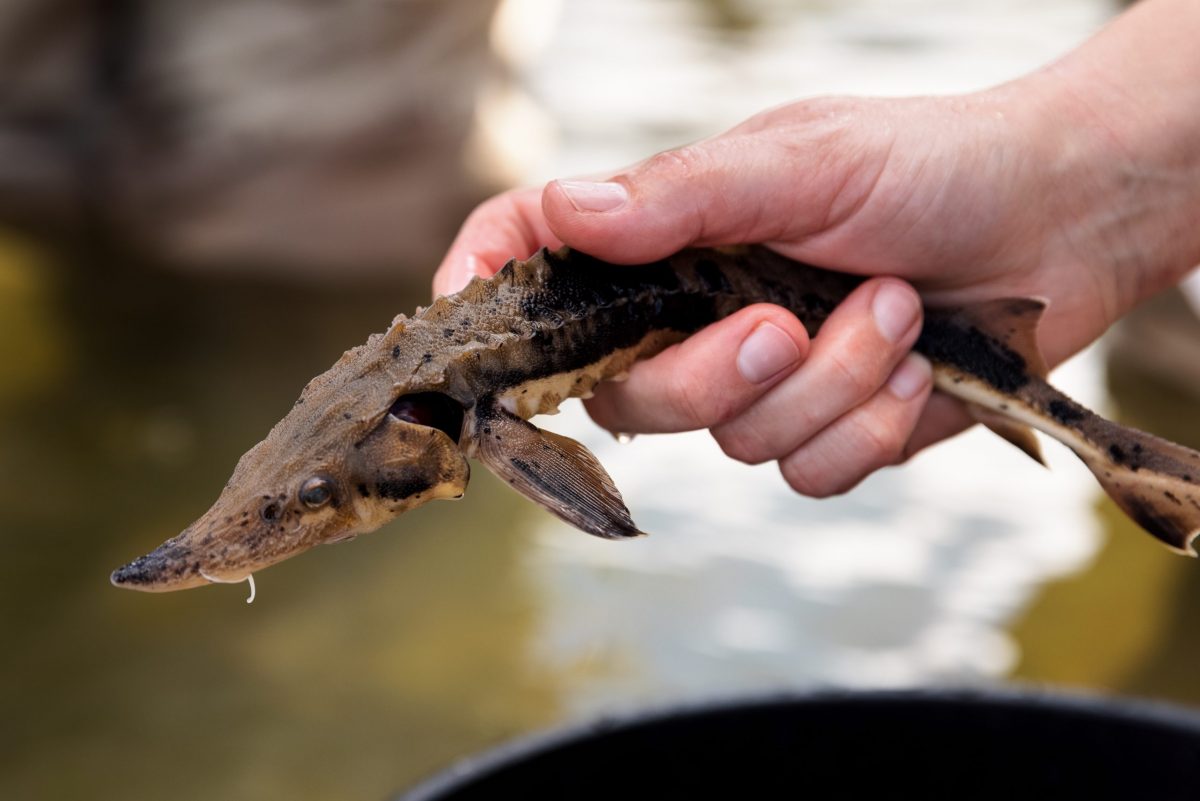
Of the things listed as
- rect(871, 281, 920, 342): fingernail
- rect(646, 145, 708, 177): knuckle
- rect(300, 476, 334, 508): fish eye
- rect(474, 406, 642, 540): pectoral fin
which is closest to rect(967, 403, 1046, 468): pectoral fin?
rect(871, 281, 920, 342): fingernail

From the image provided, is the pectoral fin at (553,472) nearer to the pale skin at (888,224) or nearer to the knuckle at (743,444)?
the pale skin at (888,224)

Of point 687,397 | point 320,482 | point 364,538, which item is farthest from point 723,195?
point 364,538

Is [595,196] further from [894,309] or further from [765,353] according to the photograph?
[894,309]

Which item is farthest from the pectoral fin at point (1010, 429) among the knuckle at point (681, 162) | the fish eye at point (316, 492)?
the fish eye at point (316, 492)

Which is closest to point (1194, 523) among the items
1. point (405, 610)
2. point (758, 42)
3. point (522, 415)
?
point (522, 415)

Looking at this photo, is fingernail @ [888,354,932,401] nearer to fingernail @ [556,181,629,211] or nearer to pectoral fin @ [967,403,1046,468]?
pectoral fin @ [967,403,1046,468]
